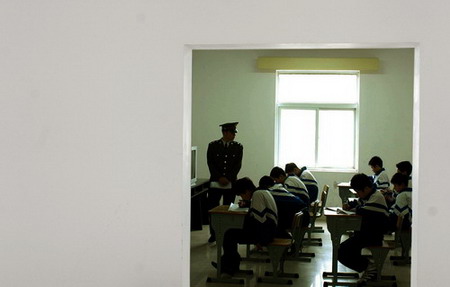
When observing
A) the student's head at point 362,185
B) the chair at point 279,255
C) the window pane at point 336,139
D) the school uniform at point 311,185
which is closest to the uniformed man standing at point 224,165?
the school uniform at point 311,185

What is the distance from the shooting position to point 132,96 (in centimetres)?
418

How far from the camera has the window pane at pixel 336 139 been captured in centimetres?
1163

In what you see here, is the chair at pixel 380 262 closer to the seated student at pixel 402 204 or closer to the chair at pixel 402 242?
the chair at pixel 402 242

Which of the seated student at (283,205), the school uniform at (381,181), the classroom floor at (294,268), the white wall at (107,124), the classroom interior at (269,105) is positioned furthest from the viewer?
the classroom interior at (269,105)

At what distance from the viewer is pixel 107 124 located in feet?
13.8

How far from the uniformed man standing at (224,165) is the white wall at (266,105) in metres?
1.96

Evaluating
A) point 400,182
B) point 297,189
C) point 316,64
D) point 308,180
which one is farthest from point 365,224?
point 316,64

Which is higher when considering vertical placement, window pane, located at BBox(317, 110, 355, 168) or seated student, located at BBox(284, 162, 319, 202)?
window pane, located at BBox(317, 110, 355, 168)

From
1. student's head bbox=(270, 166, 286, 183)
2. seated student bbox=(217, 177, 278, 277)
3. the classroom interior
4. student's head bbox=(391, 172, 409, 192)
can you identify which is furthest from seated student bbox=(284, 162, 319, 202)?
seated student bbox=(217, 177, 278, 277)

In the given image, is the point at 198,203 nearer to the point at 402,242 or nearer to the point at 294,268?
the point at 294,268

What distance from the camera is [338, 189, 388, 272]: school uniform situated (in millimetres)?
6621

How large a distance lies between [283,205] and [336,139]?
443 cm

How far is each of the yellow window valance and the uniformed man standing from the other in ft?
7.12

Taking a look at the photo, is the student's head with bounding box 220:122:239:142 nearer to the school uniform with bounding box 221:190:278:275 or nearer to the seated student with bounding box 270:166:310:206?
the seated student with bounding box 270:166:310:206
